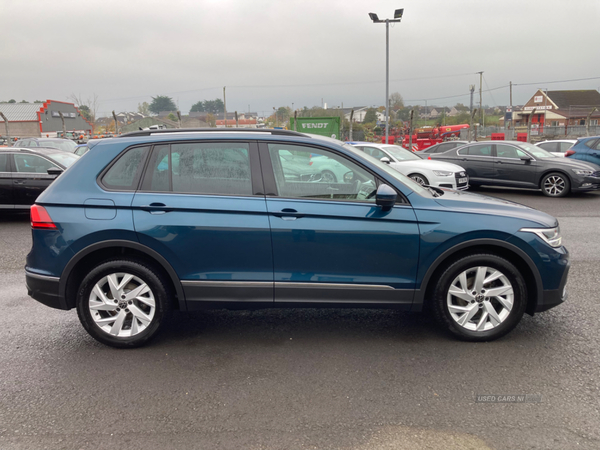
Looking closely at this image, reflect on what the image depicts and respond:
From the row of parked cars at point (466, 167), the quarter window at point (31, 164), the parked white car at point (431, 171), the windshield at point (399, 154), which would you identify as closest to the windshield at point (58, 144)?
the row of parked cars at point (466, 167)

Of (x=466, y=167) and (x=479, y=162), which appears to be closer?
(x=479, y=162)

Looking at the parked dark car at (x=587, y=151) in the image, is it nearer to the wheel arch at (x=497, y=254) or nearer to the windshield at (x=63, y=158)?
the wheel arch at (x=497, y=254)

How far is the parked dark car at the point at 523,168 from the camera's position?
40.6ft

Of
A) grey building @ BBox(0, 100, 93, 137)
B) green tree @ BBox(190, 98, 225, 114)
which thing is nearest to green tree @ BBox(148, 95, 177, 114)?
green tree @ BBox(190, 98, 225, 114)

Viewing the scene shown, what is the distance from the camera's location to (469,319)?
3.86m

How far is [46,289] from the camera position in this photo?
3824 millimetres

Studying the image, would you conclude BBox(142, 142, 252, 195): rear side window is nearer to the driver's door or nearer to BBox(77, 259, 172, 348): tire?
the driver's door

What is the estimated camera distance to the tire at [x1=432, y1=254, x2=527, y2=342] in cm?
376

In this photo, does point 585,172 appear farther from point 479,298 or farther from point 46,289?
point 46,289

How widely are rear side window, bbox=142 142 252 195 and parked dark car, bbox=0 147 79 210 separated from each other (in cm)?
693

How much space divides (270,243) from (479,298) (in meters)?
1.74

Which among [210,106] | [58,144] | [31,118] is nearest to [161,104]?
[210,106]

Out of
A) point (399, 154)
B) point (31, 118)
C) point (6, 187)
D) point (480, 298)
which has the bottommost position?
point (480, 298)

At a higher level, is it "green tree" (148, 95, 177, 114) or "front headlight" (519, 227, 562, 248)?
"green tree" (148, 95, 177, 114)
